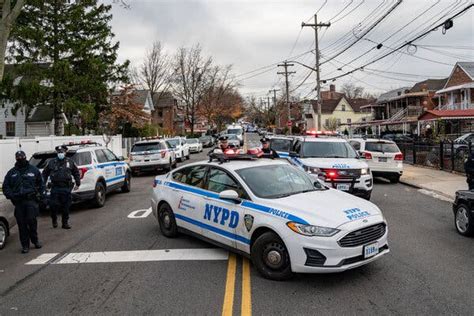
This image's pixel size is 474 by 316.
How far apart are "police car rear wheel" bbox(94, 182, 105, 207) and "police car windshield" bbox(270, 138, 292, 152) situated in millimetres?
7187

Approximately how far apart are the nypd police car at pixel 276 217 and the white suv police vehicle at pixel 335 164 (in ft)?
12.6

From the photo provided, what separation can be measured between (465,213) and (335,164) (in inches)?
142

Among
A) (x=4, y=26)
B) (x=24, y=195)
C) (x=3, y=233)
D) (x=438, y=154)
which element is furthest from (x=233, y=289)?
(x=438, y=154)

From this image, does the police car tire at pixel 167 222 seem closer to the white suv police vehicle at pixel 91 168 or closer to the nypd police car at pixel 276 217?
the nypd police car at pixel 276 217

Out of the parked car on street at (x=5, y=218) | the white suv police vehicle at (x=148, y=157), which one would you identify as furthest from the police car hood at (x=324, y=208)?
the white suv police vehicle at (x=148, y=157)

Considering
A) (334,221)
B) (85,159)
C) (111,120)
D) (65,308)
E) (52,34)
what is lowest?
(65,308)

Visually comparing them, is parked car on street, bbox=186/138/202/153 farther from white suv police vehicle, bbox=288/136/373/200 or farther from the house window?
white suv police vehicle, bbox=288/136/373/200

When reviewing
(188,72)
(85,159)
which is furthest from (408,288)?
(188,72)

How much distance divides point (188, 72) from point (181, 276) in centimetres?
5549

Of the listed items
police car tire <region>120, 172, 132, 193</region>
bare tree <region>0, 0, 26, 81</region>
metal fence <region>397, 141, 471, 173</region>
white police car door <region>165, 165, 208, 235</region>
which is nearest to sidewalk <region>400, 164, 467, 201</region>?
metal fence <region>397, 141, 471, 173</region>

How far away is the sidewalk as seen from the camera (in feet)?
44.1

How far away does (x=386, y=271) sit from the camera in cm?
551

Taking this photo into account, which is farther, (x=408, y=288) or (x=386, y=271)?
(x=386, y=271)

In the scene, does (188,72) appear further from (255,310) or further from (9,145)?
(255,310)
